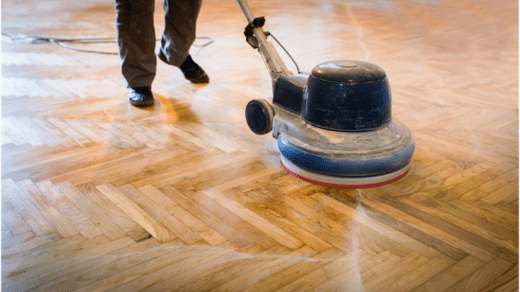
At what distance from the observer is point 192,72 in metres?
2.11

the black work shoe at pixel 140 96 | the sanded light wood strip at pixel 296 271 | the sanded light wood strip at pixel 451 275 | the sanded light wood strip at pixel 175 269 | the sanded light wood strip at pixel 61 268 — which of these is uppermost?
the sanded light wood strip at pixel 451 275

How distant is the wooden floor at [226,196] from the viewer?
87 cm

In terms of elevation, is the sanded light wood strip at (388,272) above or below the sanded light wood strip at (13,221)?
above

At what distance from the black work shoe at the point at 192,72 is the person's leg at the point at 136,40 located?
0.28 metres

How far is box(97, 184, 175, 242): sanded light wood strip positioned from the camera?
98 centimetres

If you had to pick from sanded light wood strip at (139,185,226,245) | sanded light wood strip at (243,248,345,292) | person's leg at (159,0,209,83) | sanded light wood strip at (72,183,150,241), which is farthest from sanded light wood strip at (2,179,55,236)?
Answer: person's leg at (159,0,209,83)

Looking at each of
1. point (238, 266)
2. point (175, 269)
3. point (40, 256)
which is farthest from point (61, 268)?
point (238, 266)

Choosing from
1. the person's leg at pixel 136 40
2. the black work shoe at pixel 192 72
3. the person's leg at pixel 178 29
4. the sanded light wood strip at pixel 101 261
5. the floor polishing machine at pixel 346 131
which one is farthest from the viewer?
the black work shoe at pixel 192 72

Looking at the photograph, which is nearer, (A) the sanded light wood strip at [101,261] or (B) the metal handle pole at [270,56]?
(A) the sanded light wood strip at [101,261]

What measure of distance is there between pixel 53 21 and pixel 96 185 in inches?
122

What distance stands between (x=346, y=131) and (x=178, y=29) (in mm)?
1053

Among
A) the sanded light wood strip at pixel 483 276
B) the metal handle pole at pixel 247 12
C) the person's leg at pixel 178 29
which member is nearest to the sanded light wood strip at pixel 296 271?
the sanded light wood strip at pixel 483 276

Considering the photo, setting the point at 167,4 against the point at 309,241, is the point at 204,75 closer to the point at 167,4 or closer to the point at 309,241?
the point at 167,4

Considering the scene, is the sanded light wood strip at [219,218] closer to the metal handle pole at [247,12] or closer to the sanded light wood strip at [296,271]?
the sanded light wood strip at [296,271]
